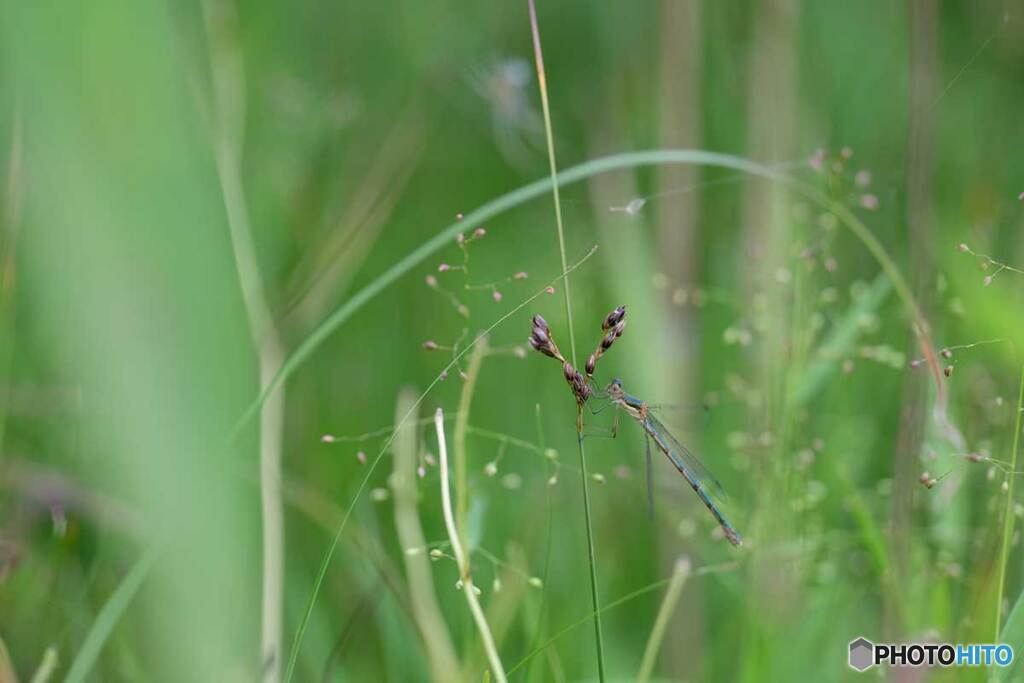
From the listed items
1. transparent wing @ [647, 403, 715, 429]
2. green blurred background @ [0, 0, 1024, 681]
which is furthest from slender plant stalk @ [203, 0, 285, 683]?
transparent wing @ [647, 403, 715, 429]

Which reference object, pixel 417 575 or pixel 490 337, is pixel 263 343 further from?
pixel 490 337

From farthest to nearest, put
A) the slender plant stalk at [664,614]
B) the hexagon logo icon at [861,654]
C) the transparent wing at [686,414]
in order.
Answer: the transparent wing at [686,414]
the hexagon logo icon at [861,654]
the slender plant stalk at [664,614]

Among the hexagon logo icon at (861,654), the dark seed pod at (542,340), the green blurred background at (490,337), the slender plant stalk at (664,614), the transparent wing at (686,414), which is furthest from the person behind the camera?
the transparent wing at (686,414)

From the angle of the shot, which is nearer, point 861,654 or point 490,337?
point 861,654

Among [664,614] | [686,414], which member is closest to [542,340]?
[664,614]

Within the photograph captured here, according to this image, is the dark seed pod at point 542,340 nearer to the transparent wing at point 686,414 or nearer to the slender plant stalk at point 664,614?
the slender plant stalk at point 664,614

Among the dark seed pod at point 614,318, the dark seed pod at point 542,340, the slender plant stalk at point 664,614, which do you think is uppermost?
the dark seed pod at point 614,318

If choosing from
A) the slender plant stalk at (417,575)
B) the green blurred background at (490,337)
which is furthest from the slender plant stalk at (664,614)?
the slender plant stalk at (417,575)
